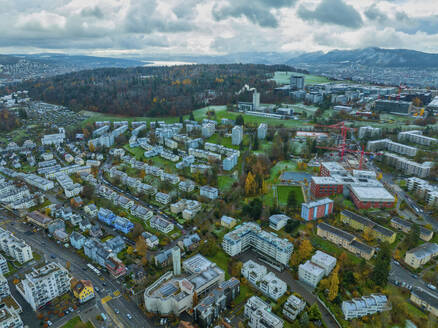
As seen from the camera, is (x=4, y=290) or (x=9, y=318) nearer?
(x=9, y=318)

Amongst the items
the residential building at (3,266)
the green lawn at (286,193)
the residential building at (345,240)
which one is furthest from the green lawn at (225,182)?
the residential building at (3,266)

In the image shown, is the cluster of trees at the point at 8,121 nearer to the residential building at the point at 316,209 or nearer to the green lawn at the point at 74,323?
the green lawn at the point at 74,323

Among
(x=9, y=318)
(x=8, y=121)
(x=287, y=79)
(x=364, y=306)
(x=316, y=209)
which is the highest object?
(x=287, y=79)

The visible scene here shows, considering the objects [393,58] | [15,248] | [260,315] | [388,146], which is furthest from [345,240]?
[393,58]

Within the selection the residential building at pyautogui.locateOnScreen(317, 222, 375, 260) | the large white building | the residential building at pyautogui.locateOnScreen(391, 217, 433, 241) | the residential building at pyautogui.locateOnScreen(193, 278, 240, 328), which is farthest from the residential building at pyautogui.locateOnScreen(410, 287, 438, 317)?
the residential building at pyautogui.locateOnScreen(193, 278, 240, 328)

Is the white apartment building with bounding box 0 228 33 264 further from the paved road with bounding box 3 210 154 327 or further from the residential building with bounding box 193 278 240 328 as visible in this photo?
the residential building with bounding box 193 278 240 328

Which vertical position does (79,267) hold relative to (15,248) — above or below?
below

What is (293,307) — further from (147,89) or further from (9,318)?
(147,89)
